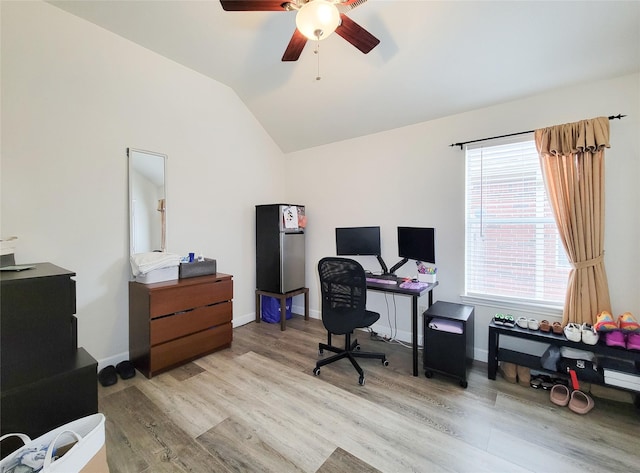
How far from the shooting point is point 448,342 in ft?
7.61

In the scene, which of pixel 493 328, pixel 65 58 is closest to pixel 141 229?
pixel 65 58

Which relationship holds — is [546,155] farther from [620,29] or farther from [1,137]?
[1,137]

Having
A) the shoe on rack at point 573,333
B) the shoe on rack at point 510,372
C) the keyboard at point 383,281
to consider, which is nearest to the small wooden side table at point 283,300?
the keyboard at point 383,281

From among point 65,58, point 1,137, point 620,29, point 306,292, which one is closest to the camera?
point 620,29

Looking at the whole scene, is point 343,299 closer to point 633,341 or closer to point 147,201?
point 633,341

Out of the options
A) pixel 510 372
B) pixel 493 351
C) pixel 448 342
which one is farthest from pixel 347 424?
pixel 510 372

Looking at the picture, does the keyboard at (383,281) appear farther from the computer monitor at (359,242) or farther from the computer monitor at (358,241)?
the computer monitor at (358,241)

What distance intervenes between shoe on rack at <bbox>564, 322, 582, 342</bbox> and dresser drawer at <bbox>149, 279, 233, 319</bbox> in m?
3.02

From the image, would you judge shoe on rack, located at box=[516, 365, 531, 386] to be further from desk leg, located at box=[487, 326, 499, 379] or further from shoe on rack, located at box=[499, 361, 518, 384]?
desk leg, located at box=[487, 326, 499, 379]

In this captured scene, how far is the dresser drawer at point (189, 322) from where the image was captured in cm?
239

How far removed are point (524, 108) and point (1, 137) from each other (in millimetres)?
4294

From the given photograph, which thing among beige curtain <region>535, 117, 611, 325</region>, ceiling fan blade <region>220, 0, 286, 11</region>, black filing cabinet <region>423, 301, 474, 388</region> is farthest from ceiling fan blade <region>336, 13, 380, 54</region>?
black filing cabinet <region>423, 301, 474, 388</region>

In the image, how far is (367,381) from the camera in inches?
92.9

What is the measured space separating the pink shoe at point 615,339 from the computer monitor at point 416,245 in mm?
1304
